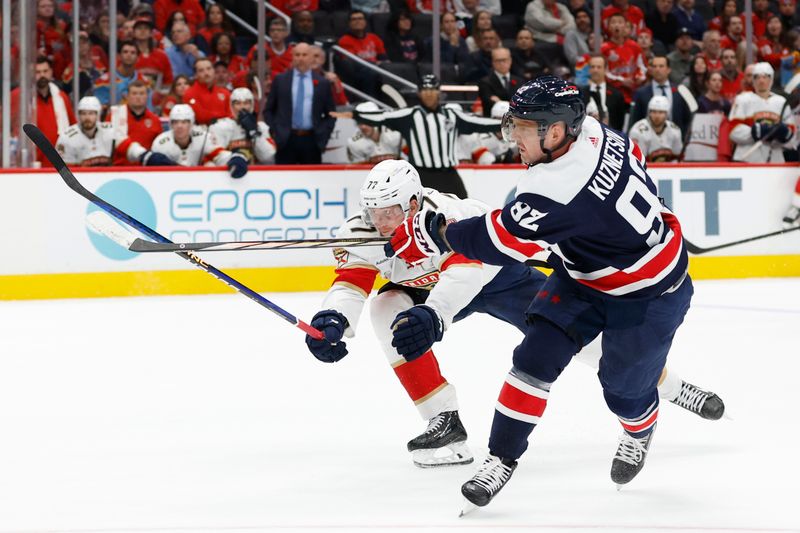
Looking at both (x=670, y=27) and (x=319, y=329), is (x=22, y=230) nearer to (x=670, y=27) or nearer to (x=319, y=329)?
(x=319, y=329)

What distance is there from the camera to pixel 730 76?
991 centimetres

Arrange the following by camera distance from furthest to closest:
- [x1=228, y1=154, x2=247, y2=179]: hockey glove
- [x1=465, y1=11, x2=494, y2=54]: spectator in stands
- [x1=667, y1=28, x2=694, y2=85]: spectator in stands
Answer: [x1=667, y1=28, x2=694, y2=85]: spectator in stands, [x1=465, y1=11, x2=494, y2=54]: spectator in stands, [x1=228, y1=154, x2=247, y2=179]: hockey glove

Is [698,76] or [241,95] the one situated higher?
A: [698,76]

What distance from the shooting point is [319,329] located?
3.30 meters

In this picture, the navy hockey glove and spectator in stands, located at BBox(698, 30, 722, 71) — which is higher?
spectator in stands, located at BBox(698, 30, 722, 71)

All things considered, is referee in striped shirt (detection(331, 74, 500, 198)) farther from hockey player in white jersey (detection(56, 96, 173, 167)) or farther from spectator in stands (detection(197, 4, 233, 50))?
spectator in stands (detection(197, 4, 233, 50))

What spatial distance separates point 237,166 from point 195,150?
50 centimetres

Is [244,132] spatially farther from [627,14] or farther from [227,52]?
[627,14]

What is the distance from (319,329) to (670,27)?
27.2ft

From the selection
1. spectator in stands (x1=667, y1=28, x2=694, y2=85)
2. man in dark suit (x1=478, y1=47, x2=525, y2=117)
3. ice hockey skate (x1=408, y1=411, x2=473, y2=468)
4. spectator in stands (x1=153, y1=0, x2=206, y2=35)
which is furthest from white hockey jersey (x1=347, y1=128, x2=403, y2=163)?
ice hockey skate (x1=408, y1=411, x2=473, y2=468)

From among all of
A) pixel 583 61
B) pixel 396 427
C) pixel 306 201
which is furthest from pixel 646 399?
pixel 583 61

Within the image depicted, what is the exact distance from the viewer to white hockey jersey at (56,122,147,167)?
8.00 metres

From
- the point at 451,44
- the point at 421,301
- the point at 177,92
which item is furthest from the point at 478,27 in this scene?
the point at 421,301

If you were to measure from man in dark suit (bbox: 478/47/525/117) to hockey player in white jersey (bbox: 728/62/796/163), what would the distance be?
1.79 m
